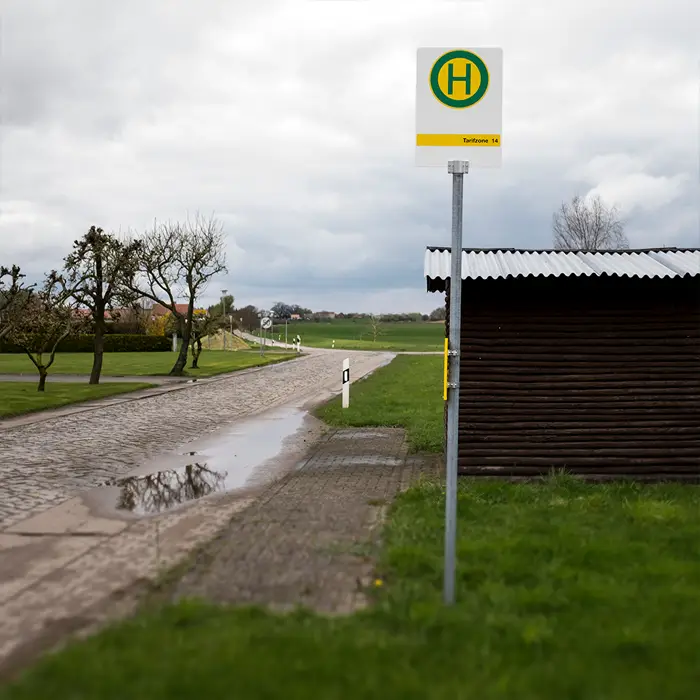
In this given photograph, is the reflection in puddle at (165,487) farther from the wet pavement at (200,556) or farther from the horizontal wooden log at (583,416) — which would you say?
the horizontal wooden log at (583,416)

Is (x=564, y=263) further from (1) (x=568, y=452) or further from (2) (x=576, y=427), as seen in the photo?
(1) (x=568, y=452)

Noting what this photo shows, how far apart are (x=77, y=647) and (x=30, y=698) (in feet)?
2.01

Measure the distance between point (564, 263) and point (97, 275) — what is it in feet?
70.2

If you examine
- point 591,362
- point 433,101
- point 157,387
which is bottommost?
point 157,387

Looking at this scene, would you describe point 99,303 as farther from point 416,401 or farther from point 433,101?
point 433,101

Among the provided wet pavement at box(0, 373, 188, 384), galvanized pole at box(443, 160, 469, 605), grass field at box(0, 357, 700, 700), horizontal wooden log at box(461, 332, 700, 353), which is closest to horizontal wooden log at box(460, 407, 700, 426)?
horizontal wooden log at box(461, 332, 700, 353)

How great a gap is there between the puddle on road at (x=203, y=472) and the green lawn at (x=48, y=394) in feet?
21.1

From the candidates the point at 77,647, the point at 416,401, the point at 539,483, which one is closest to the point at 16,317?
the point at 416,401

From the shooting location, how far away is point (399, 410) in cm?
1838

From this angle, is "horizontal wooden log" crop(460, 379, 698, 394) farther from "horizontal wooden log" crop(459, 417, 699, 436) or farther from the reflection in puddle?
the reflection in puddle

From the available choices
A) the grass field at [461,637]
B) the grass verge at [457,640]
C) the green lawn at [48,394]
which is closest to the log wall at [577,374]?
the grass field at [461,637]

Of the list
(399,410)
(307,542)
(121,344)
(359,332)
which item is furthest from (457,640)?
(359,332)

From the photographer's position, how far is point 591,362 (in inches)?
365

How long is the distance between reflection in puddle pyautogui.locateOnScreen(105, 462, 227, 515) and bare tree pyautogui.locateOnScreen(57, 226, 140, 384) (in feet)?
56.8
